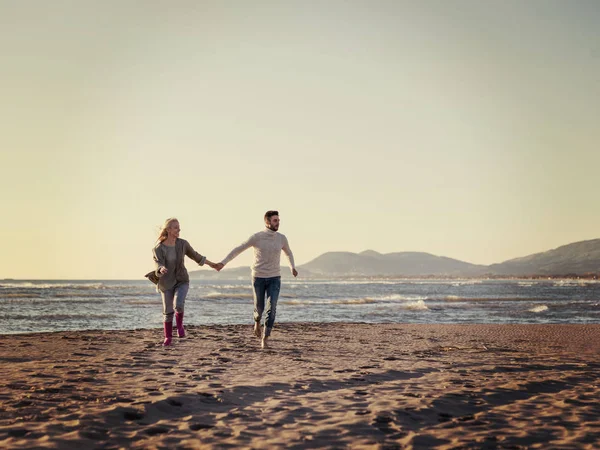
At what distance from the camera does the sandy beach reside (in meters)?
4.21

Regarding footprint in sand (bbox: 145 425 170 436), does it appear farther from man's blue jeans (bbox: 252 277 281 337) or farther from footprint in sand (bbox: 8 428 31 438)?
man's blue jeans (bbox: 252 277 281 337)

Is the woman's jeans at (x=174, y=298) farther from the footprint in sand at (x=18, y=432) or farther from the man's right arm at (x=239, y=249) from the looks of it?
the footprint in sand at (x=18, y=432)

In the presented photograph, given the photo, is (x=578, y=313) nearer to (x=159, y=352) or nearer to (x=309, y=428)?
(x=159, y=352)

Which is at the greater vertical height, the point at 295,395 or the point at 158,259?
the point at 158,259

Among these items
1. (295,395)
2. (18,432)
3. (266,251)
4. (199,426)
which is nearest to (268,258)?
(266,251)

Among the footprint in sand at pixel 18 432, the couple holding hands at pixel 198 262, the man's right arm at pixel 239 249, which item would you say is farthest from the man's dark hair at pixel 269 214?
the footprint in sand at pixel 18 432

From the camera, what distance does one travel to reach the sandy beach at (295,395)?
13.8ft

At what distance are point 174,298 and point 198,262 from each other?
29.2 inches

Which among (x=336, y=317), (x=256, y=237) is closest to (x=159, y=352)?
(x=256, y=237)

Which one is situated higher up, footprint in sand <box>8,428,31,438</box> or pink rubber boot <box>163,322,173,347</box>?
→ pink rubber boot <box>163,322,173,347</box>

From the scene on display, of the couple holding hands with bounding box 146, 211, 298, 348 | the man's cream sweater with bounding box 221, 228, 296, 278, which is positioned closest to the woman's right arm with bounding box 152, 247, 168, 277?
the couple holding hands with bounding box 146, 211, 298, 348

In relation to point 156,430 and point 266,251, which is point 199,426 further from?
point 266,251

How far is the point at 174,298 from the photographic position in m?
9.10

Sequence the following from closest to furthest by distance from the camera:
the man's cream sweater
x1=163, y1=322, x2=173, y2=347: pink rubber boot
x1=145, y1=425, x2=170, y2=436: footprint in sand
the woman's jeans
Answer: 1. x1=145, y1=425, x2=170, y2=436: footprint in sand
2. the woman's jeans
3. the man's cream sweater
4. x1=163, y1=322, x2=173, y2=347: pink rubber boot
